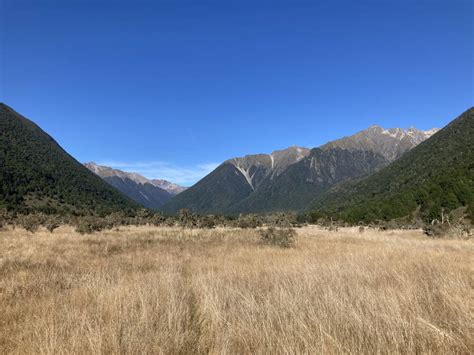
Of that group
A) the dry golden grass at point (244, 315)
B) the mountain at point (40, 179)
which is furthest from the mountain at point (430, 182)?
the mountain at point (40, 179)

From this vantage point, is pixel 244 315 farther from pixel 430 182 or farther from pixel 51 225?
pixel 430 182

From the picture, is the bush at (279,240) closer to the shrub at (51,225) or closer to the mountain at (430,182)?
the shrub at (51,225)

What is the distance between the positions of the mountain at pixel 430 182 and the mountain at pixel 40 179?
216 feet

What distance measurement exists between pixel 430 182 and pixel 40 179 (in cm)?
11220

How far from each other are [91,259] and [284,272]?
7.02m

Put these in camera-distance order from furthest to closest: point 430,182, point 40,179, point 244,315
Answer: point 40,179 → point 430,182 → point 244,315

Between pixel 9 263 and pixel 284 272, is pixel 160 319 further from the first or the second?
pixel 9 263

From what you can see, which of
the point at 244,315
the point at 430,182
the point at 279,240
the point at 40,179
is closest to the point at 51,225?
the point at 279,240

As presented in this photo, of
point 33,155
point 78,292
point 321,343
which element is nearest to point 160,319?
point 321,343

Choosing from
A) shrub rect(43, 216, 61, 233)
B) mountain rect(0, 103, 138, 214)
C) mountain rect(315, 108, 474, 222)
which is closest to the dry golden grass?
shrub rect(43, 216, 61, 233)

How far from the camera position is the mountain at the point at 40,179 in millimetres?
83125

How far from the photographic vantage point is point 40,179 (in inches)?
4023

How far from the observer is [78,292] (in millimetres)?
5680

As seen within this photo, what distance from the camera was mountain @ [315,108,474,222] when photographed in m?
61.1
